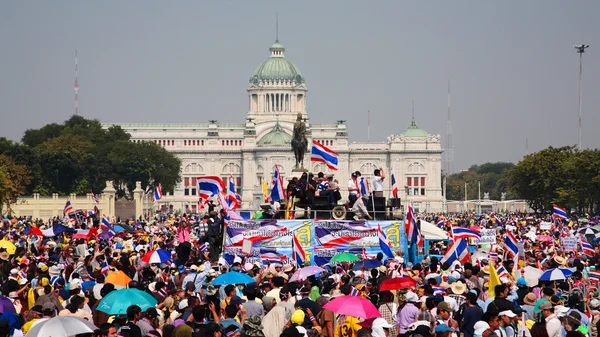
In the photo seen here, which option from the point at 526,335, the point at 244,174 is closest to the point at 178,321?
the point at 526,335

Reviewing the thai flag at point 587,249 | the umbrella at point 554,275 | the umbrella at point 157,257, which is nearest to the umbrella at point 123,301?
the umbrella at point 554,275

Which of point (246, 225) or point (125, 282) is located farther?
point (246, 225)

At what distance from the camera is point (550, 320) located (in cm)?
1620

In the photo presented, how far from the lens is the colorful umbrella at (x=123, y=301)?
16719 mm

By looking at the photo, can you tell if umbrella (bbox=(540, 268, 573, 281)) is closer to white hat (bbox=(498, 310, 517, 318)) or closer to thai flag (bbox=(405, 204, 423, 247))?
white hat (bbox=(498, 310, 517, 318))

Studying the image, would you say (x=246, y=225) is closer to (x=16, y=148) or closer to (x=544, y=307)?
(x=544, y=307)

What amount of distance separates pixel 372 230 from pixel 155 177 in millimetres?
111750

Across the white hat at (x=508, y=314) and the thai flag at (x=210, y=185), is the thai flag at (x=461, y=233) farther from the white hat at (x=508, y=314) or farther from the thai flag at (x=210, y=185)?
the white hat at (x=508, y=314)

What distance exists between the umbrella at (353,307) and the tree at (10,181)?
68.7 m

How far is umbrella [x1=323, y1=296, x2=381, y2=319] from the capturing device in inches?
620

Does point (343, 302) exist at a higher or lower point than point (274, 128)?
lower

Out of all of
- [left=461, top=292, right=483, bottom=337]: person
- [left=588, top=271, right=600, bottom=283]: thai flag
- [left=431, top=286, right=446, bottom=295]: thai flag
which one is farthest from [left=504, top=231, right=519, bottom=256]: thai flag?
[left=461, top=292, right=483, bottom=337]: person

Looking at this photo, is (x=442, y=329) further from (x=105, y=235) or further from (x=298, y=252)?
(x=105, y=235)

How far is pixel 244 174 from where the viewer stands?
195 metres
